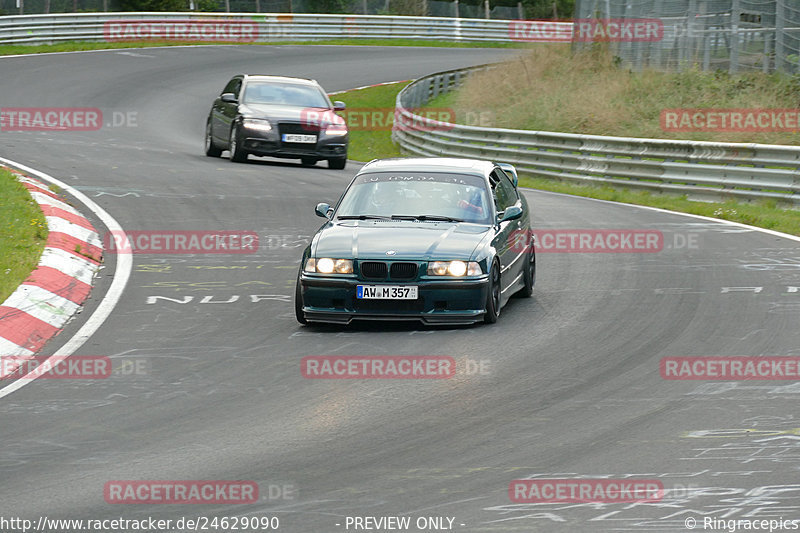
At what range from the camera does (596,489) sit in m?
6.19

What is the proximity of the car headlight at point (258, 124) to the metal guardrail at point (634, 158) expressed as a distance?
5.44 m

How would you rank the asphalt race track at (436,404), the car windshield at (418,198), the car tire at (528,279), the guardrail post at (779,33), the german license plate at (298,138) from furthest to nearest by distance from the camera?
the guardrail post at (779,33) < the german license plate at (298,138) < the car tire at (528,279) < the car windshield at (418,198) < the asphalt race track at (436,404)

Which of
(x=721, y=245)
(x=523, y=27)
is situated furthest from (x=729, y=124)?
(x=523, y=27)

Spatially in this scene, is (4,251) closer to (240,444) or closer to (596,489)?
(240,444)

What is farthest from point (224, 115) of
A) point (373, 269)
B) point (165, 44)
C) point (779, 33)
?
point (165, 44)

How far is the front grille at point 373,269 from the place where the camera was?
34.3 feet

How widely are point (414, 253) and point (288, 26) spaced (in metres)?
44.9

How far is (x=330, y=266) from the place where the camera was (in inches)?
417

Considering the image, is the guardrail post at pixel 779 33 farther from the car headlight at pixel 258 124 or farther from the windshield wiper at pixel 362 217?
the windshield wiper at pixel 362 217

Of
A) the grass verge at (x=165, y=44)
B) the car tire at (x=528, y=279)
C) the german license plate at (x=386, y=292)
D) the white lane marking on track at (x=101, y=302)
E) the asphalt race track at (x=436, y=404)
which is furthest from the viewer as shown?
the grass verge at (x=165, y=44)

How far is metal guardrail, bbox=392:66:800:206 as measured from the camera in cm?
1989

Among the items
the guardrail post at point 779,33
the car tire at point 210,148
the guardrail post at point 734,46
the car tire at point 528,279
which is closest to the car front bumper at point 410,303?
the car tire at point 528,279

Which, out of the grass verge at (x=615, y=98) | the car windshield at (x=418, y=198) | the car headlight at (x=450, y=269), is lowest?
the grass verge at (x=615, y=98)

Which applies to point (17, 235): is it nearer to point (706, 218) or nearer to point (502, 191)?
point (502, 191)
